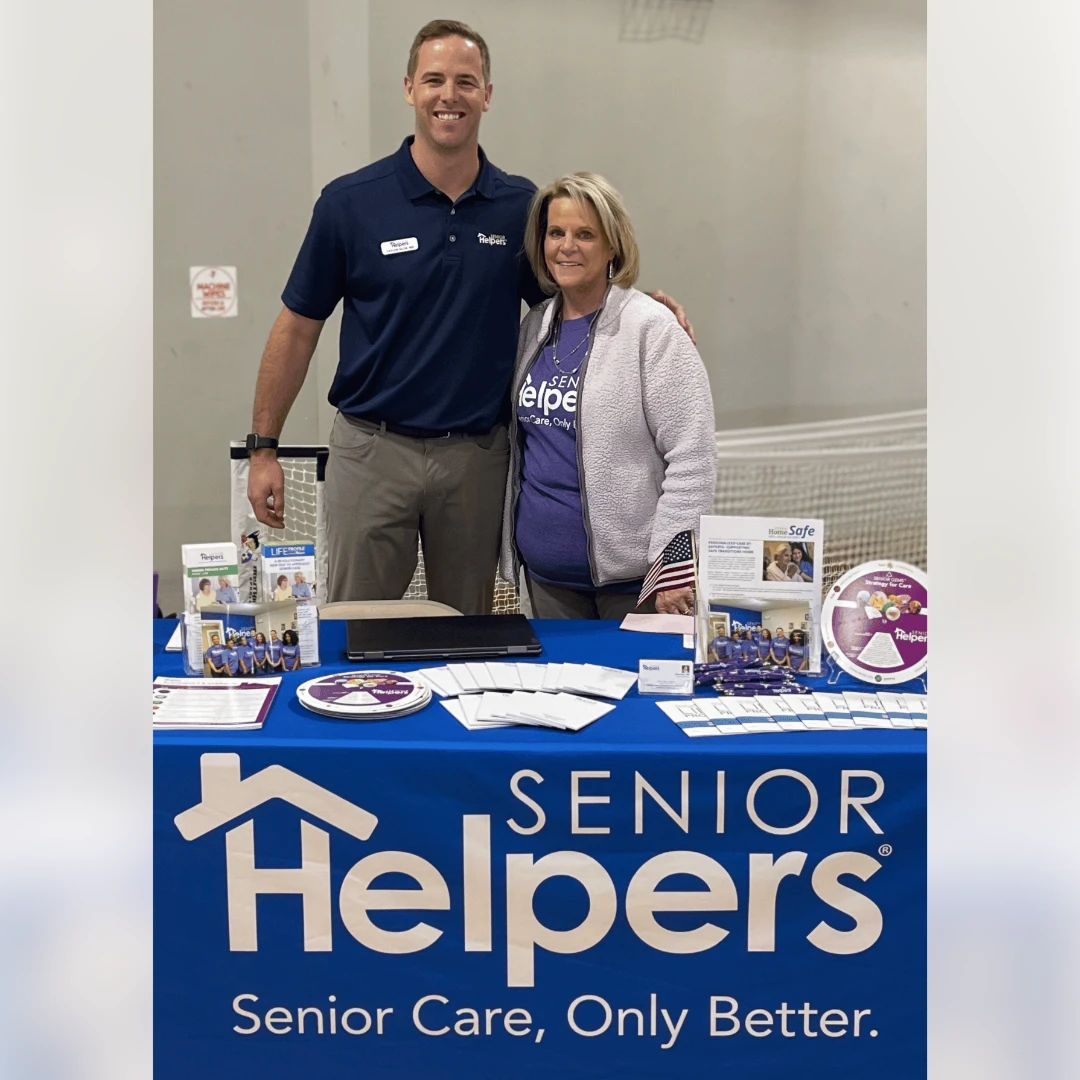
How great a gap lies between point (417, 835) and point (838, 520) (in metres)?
3.96

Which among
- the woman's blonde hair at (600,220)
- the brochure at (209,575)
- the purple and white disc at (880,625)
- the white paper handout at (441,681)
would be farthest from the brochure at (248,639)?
the woman's blonde hair at (600,220)

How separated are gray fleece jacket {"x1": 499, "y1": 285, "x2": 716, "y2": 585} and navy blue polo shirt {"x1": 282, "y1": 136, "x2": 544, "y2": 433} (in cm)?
37

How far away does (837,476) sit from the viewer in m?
5.16

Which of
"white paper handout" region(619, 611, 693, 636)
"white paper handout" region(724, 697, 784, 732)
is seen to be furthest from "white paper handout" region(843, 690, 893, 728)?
"white paper handout" region(619, 611, 693, 636)

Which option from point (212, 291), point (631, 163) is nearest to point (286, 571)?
point (212, 291)

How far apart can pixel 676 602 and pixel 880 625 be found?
0.51m

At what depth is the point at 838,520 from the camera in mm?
5105

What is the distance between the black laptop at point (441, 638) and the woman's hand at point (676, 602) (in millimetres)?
292

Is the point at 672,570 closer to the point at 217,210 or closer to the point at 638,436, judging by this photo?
the point at 638,436
